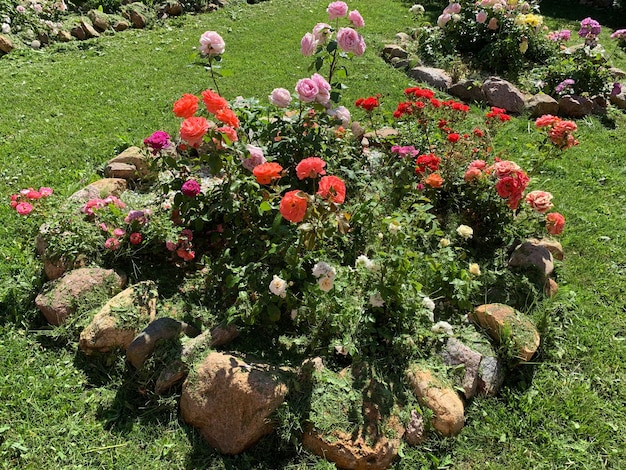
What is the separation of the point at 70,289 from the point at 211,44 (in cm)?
169

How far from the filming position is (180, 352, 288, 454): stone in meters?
2.32

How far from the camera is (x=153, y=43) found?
23.6ft

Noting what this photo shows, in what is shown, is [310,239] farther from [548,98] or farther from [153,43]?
[153,43]

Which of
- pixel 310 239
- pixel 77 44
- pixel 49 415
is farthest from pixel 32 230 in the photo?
pixel 77 44

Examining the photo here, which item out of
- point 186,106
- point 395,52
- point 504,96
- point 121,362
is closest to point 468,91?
point 504,96

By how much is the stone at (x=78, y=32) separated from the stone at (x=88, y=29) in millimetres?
41

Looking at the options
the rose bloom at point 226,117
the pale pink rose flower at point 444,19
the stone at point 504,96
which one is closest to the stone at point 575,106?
the stone at point 504,96

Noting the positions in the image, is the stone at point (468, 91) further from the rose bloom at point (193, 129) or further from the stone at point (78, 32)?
the stone at point (78, 32)

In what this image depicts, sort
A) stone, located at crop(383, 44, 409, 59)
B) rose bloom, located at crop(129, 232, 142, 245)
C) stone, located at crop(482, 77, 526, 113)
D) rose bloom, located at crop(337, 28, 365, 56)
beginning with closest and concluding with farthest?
rose bloom, located at crop(337, 28, 365, 56)
rose bloom, located at crop(129, 232, 142, 245)
stone, located at crop(482, 77, 526, 113)
stone, located at crop(383, 44, 409, 59)

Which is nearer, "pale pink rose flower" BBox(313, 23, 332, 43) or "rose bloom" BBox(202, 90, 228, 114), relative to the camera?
"rose bloom" BBox(202, 90, 228, 114)

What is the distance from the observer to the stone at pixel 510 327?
274 centimetres

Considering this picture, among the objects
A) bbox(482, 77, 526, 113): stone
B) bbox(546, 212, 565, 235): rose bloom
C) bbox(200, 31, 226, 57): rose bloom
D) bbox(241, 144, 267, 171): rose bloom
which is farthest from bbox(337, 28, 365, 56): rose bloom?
bbox(482, 77, 526, 113): stone

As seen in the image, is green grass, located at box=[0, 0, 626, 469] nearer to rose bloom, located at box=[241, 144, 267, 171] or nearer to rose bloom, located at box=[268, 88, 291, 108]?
rose bloom, located at box=[241, 144, 267, 171]

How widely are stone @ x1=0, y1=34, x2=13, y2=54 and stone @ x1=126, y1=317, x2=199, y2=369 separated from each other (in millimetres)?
5862
